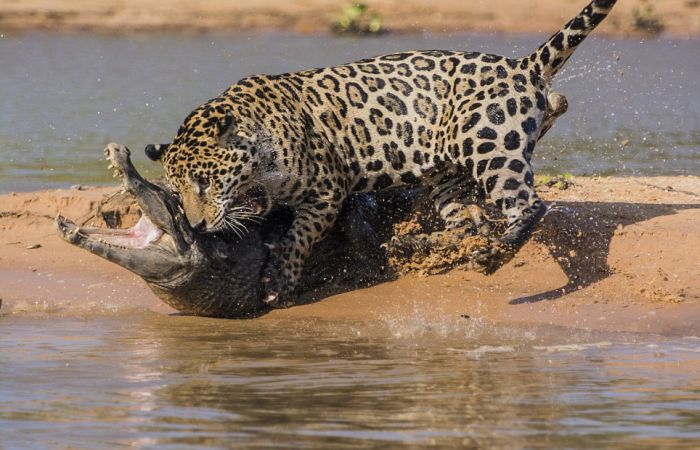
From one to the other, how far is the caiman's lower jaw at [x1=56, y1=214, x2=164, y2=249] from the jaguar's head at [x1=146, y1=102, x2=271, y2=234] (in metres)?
0.24

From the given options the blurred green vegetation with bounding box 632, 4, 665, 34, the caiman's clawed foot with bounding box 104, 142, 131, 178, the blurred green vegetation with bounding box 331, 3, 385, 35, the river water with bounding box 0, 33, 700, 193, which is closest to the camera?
the caiman's clawed foot with bounding box 104, 142, 131, 178

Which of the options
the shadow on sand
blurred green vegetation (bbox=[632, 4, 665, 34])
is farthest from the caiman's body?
blurred green vegetation (bbox=[632, 4, 665, 34])

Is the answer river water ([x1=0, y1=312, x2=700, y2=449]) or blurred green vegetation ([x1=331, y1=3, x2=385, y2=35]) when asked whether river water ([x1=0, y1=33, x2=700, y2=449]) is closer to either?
river water ([x1=0, y1=312, x2=700, y2=449])

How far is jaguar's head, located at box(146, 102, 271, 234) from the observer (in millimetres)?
8906

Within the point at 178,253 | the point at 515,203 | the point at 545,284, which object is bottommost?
the point at 545,284

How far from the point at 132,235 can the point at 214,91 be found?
515 inches

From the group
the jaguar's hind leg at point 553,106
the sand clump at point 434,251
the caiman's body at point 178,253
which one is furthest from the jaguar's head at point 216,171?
the jaguar's hind leg at point 553,106

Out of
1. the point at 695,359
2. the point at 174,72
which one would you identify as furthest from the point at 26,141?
the point at 695,359

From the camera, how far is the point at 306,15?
30109 mm

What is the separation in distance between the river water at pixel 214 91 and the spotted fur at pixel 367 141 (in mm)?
1482

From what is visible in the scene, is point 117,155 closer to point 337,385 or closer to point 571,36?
point 337,385

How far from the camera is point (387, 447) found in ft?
19.3

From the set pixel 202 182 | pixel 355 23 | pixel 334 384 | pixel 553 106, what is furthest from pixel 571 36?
pixel 355 23

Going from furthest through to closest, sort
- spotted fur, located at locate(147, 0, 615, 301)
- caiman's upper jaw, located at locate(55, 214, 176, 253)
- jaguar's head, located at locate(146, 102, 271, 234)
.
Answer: spotted fur, located at locate(147, 0, 615, 301) < jaguar's head, located at locate(146, 102, 271, 234) < caiman's upper jaw, located at locate(55, 214, 176, 253)
